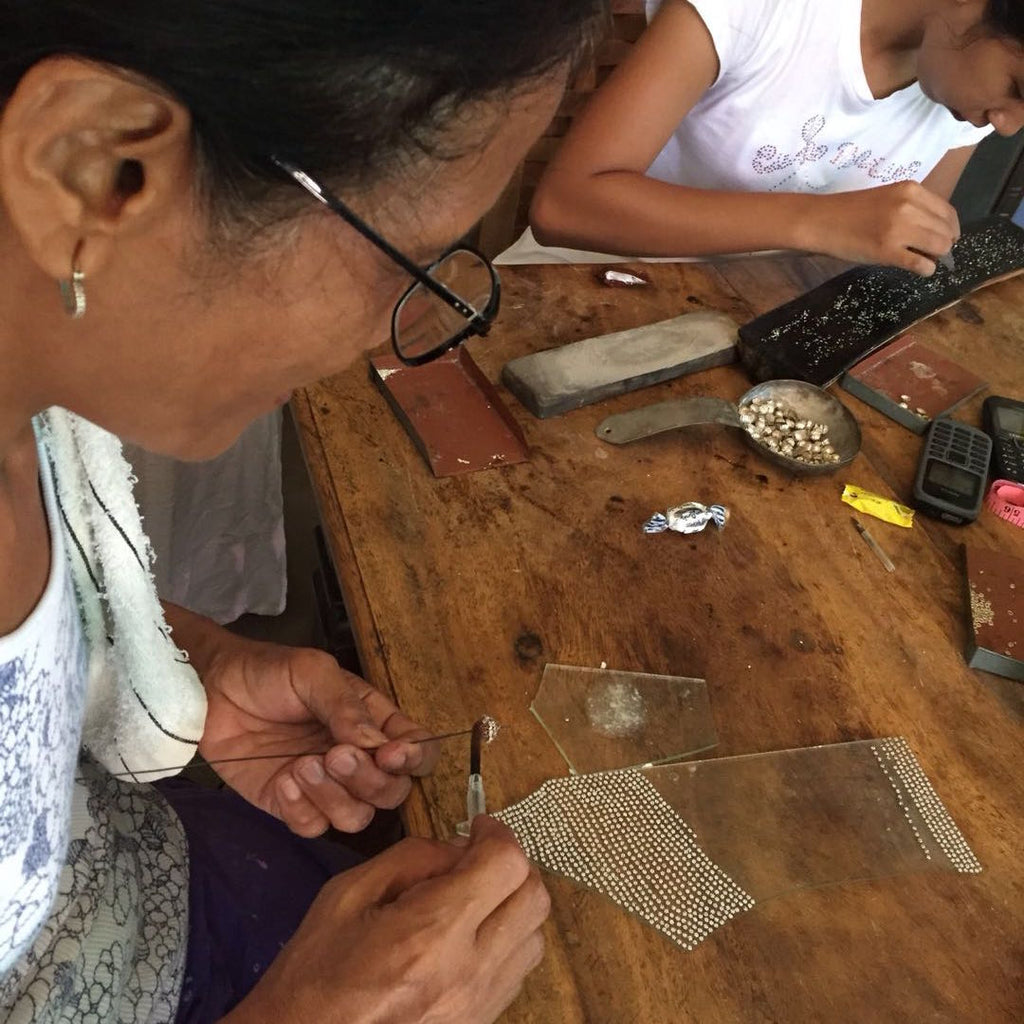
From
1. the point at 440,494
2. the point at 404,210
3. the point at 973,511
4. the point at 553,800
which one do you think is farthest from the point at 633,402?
the point at 404,210

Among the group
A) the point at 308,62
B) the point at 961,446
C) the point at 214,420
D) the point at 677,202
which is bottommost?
the point at 961,446

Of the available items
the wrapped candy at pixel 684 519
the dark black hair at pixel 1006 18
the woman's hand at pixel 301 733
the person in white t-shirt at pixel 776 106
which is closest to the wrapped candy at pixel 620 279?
the person in white t-shirt at pixel 776 106

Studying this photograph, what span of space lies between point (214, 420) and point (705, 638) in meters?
0.48

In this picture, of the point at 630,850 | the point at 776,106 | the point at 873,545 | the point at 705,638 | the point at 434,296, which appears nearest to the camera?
the point at 434,296

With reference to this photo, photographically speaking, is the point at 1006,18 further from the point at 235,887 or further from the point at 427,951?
the point at 235,887

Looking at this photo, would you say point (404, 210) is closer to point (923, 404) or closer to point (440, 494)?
point (440, 494)

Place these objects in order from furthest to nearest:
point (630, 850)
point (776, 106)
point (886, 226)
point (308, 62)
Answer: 1. point (776, 106)
2. point (886, 226)
3. point (630, 850)
4. point (308, 62)

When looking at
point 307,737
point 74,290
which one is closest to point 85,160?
point 74,290

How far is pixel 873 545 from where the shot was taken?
0.91m

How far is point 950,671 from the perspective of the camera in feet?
2.67

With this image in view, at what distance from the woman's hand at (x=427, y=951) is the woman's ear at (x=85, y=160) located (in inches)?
16.7

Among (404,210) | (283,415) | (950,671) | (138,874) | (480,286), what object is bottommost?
A: (283,415)

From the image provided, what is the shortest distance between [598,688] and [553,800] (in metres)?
0.11

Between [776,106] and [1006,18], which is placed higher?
[1006,18]
